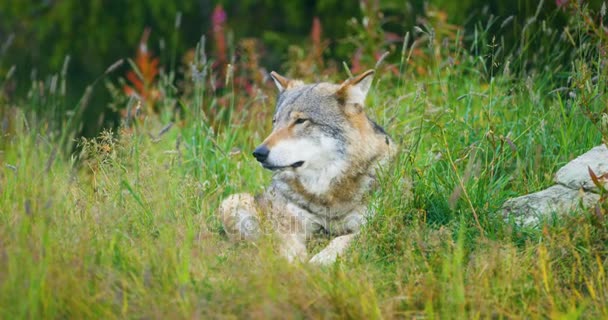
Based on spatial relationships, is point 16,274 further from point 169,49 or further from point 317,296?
point 169,49

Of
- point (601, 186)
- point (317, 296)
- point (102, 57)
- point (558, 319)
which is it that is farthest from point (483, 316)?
point (102, 57)

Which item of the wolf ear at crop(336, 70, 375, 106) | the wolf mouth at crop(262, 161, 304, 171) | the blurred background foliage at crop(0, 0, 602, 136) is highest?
the wolf ear at crop(336, 70, 375, 106)

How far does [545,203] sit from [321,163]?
147cm

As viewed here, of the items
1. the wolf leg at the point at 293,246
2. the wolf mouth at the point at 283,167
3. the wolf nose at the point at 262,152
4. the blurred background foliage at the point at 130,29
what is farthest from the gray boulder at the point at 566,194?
the blurred background foliage at the point at 130,29

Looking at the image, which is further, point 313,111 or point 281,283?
point 313,111

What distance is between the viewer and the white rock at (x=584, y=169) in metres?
4.64

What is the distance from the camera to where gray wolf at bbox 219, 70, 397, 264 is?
17.4ft

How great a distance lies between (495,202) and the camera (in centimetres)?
483

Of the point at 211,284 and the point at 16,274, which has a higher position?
the point at 16,274

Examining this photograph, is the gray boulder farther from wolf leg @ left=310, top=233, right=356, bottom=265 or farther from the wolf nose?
the wolf nose

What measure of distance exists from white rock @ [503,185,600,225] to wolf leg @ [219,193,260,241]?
1490mm

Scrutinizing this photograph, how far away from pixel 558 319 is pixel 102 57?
31.2ft

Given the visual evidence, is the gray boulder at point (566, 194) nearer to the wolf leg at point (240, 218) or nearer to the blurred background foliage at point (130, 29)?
the wolf leg at point (240, 218)

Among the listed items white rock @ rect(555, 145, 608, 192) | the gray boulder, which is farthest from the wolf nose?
white rock @ rect(555, 145, 608, 192)
